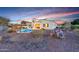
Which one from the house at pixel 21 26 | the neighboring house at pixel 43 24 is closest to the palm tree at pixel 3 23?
the house at pixel 21 26

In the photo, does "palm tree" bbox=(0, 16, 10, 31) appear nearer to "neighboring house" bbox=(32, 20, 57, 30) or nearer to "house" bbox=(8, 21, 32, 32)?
"house" bbox=(8, 21, 32, 32)

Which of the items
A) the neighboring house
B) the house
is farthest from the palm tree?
the neighboring house

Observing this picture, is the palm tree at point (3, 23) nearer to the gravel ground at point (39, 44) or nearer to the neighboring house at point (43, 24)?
the gravel ground at point (39, 44)

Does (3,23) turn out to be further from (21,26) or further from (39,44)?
(39,44)

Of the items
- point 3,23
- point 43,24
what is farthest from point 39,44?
point 3,23

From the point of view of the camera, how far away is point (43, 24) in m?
2.63

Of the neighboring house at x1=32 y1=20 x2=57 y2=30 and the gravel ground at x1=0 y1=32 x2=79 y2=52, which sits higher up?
the neighboring house at x1=32 y1=20 x2=57 y2=30

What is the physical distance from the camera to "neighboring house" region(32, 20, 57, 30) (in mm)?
2629
